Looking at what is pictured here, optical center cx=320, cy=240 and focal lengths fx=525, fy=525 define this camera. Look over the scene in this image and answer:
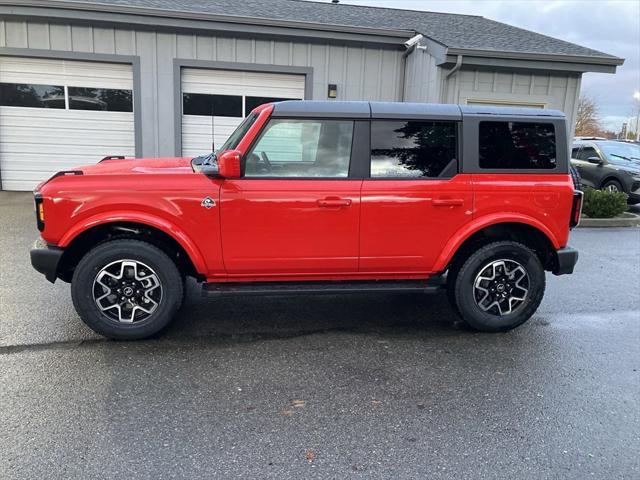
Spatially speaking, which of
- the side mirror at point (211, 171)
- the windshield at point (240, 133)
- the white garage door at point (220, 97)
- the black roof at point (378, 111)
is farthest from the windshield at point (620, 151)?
the side mirror at point (211, 171)

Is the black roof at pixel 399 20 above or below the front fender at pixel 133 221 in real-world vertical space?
above

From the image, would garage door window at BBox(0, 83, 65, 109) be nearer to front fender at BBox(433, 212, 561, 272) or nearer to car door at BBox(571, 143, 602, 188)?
front fender at BBox(433, 212, 561, 272)

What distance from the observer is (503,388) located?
3.60 m

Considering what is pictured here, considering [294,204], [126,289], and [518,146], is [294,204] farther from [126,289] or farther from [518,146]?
[518,146]

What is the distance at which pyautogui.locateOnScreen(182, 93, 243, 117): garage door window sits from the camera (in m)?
11.3

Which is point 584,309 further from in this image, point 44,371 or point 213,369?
point 44,371

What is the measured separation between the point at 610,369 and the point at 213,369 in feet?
9.74

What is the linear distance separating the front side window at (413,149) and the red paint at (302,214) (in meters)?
0.11

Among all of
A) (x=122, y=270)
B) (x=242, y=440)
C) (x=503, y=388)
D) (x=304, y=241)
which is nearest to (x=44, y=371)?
(x=122, y=270)

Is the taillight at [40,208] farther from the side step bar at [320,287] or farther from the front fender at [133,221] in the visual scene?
the side step bar at [320,287]

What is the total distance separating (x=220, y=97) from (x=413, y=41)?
14.2 feet

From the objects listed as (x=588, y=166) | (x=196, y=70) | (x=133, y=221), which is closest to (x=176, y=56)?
(x=196, y=70)

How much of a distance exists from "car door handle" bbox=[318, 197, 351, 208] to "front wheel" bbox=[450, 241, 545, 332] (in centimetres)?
119

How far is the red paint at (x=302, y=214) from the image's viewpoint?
13.0ft
